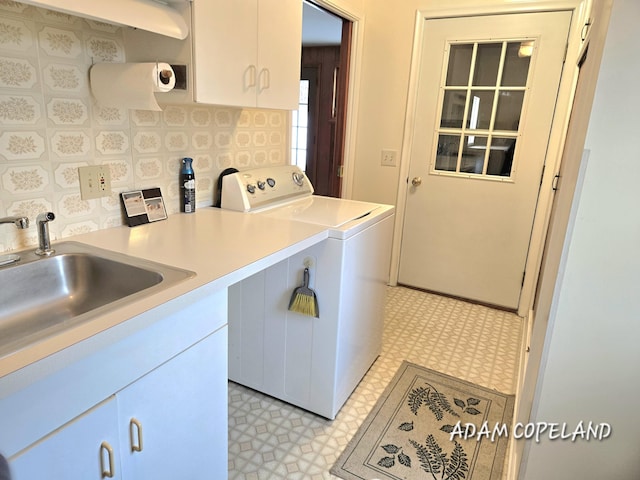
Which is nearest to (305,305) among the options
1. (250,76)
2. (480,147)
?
(250,76)

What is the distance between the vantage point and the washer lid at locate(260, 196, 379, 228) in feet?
5.98

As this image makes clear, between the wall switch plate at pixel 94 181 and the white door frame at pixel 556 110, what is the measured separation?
2206 mm

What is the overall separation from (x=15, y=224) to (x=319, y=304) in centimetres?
108

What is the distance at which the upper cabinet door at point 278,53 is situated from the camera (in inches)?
65.5

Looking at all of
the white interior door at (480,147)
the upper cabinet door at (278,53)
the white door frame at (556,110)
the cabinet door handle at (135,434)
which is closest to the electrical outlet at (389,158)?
the white door frame at (556,110)

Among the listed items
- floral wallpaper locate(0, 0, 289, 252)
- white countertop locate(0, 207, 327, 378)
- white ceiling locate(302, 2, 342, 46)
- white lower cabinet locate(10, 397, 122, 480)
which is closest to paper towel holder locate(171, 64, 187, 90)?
floral wallpaper locate(0, 0, 289, 252)

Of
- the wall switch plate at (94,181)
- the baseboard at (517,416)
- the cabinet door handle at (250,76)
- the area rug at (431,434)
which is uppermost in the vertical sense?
the cabinet door handle at (250,76)

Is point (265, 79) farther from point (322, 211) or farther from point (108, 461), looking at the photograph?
point (108, 461)

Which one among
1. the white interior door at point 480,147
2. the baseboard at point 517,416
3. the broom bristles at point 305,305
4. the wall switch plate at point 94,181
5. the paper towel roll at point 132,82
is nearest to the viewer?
the paper towel roll at point 132,82

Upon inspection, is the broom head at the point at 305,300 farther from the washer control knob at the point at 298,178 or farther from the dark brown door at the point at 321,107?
the dark brown door at the point at 321,107

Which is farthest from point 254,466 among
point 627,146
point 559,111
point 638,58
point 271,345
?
point 559,111

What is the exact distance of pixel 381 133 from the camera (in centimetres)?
323

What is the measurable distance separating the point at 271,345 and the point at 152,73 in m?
1.20

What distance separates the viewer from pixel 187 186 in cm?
180
